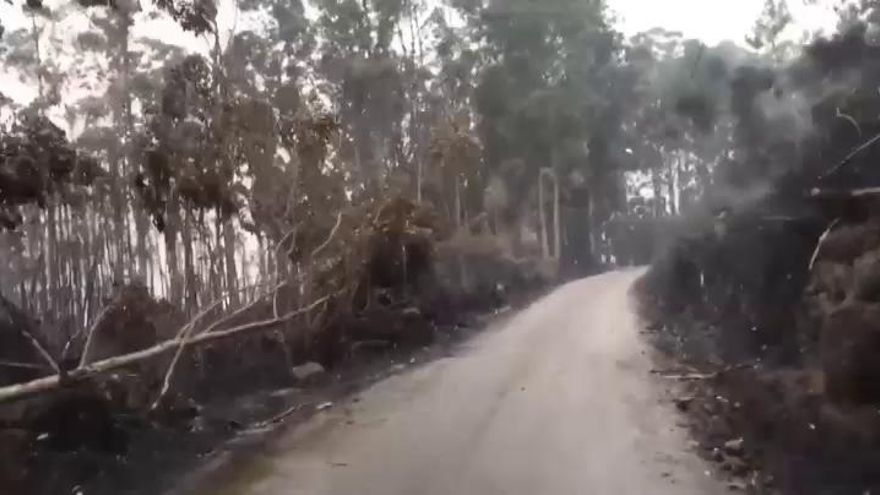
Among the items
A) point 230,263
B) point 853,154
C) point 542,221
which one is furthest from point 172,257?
point 542,221

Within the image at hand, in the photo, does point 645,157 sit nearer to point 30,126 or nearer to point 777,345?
point 777,345

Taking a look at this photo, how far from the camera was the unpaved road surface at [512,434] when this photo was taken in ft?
10.2

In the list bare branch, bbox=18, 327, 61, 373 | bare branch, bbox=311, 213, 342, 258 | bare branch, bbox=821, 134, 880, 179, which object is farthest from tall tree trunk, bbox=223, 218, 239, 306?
bare branch, bbox=821, 134, 880, 179

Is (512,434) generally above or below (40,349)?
below

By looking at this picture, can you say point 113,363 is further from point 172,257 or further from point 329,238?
point 329,238

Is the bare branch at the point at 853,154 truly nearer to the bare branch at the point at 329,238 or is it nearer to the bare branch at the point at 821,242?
the bare branch at the point at 821,242

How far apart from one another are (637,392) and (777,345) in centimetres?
57

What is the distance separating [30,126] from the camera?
13.1 feet

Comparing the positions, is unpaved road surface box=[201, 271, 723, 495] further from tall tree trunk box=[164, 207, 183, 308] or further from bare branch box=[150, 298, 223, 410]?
tall tree trunk box=[164, 207, 183, 308]

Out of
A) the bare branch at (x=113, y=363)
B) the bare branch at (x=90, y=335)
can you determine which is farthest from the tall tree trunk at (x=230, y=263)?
the bare branch at (x=90, y=335)

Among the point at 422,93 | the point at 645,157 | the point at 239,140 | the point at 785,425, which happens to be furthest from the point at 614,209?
the point at 785,425

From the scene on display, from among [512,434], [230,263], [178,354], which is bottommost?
[512,434]

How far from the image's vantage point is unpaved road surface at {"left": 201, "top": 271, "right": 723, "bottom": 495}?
123 inches

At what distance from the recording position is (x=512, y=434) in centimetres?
340
